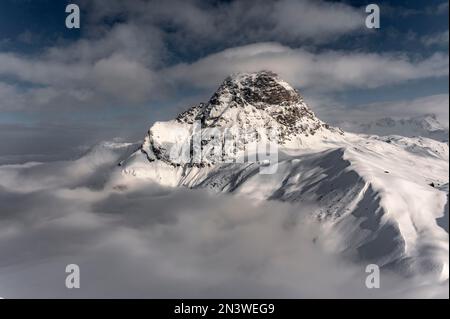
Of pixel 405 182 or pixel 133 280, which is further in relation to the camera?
pixel 133 280

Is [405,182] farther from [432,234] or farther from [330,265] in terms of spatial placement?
[330,265]

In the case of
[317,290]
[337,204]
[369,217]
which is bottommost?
[317,290]

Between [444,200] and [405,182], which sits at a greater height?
[405,182]

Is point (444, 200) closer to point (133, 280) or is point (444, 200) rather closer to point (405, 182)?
point (405, 182)

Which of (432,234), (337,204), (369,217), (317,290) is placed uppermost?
(337,204)
